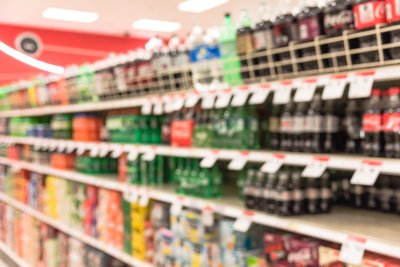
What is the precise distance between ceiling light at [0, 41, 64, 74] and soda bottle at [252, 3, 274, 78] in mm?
8578

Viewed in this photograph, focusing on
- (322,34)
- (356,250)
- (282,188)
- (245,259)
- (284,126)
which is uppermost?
(322,34)

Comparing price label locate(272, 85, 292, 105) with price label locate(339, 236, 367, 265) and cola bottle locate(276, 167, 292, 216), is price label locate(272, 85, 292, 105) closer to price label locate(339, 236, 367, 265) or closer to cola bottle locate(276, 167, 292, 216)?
cola bottle locate(276, 167, 292, 216)

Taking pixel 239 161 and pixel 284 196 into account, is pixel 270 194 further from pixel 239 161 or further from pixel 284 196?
pixel 239 161

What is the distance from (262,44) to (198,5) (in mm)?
6979

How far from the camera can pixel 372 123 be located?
5.65 ft

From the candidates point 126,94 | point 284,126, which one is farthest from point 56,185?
point 284,126

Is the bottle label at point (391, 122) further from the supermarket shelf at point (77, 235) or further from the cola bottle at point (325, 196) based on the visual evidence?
the supermarket shelf at point (77, 235)

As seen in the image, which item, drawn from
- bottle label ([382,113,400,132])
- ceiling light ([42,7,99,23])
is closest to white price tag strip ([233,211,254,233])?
bottle label ([382,113,400,132])

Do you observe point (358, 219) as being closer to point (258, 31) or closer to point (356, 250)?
point (356, 250)

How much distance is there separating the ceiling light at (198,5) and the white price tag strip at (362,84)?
714 centimetres

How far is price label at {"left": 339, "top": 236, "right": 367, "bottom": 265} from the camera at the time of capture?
1.61m

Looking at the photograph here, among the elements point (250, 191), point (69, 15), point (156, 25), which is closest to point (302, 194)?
point (250, 191)

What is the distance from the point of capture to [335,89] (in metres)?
1.75

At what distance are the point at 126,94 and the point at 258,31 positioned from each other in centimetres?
151
